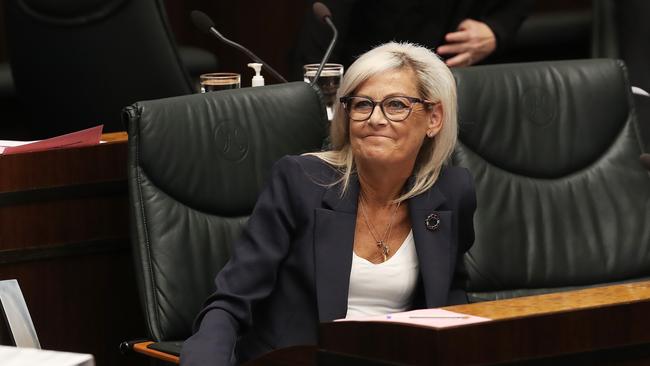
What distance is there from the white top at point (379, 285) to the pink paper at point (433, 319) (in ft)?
2.21

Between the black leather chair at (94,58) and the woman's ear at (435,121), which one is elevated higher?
the black leather chair at (94,58)

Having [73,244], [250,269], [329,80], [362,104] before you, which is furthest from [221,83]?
[250,269]

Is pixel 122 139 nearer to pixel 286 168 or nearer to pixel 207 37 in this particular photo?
pixel 286 168

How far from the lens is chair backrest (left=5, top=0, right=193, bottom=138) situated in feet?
10.6

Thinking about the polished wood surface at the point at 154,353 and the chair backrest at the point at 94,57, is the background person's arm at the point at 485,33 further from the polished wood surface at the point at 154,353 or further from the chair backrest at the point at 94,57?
the polished wood surface at the point at 154,353

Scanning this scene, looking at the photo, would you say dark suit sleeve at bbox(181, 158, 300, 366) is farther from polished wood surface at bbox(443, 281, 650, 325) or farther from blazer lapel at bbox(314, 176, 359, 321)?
polished wood surface at bbox(443, 281, 650, 325)

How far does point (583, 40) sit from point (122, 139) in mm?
2791

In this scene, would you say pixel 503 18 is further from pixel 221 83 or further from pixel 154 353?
pixel 154 353

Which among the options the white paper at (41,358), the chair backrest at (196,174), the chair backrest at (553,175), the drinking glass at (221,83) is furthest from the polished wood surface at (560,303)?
the drinking glass at (221,83)

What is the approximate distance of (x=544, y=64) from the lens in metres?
2.80

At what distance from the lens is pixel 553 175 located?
2.76 m

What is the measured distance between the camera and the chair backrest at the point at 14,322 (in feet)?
Result: 6.31

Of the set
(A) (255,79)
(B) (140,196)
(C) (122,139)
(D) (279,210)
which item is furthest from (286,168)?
(A) (255,79)

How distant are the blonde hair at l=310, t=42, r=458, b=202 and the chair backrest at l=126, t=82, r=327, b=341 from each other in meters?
0.21
